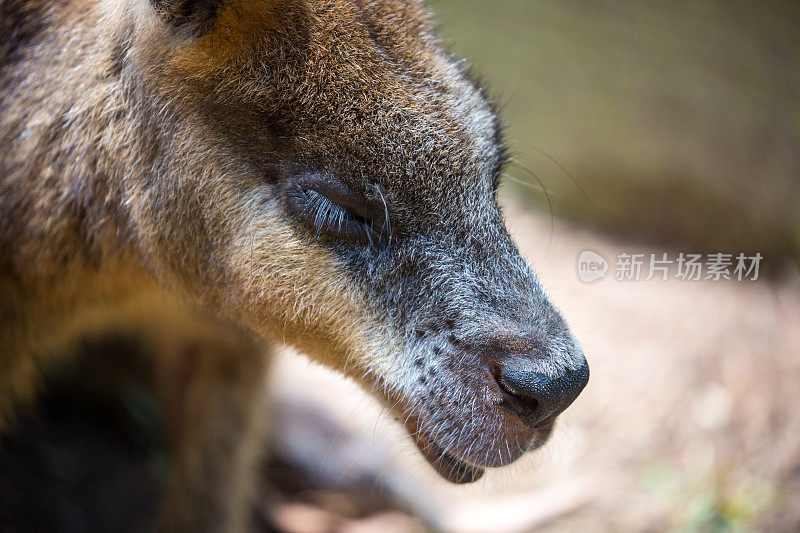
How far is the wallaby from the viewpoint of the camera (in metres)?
2.31

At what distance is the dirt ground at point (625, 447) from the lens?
418 centimetres

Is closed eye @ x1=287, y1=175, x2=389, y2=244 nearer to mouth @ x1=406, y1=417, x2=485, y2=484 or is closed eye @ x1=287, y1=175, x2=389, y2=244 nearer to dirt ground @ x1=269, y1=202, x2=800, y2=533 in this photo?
mouth @ x1=406, y1=417, x2=485, y2=484

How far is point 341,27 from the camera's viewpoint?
7.82 feet

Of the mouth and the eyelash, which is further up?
the eyelash

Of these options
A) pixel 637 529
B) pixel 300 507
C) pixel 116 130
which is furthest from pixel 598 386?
pixel 116 130

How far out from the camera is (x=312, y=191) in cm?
232

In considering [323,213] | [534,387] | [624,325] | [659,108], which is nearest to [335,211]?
[323,213]

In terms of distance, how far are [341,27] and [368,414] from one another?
295 centimetres

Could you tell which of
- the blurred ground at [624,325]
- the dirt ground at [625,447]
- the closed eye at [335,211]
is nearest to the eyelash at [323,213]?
the closed eye at [335,211]

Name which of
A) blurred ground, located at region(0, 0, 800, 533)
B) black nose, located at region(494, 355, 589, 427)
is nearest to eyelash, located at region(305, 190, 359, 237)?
black nose, located at region(494, 355, 589, 427)

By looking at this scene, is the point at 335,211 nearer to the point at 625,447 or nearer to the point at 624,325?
the point at 625,447

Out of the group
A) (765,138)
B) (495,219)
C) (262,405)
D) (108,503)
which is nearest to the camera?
(495,219)

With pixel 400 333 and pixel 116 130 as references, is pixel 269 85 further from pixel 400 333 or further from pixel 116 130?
pixel 400 333

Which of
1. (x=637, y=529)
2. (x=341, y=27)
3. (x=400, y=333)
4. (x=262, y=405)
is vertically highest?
(x=341, y=27)
